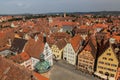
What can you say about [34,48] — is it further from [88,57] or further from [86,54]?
[88,57]

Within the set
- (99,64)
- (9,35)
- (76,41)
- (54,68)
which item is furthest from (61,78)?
(9,35)

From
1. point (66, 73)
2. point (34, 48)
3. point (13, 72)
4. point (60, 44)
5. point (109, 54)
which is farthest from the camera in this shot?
point (60, 44)

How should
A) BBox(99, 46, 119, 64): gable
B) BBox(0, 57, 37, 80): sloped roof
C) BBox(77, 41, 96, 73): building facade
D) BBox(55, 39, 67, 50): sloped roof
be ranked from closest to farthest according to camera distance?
BBox(0, 57, 37, 80): sloped roof → BBox(99, 46, 119, 64): gable → BBox(77, 41, 96, 73): building facade → BBox(55, 39, 67, 50): sloped roof

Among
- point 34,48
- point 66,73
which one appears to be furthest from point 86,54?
point 34,48

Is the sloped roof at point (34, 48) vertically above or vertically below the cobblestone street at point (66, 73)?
above

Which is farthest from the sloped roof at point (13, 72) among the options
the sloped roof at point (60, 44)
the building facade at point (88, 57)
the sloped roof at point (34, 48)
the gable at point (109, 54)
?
the sloped roof at point (60, 44)

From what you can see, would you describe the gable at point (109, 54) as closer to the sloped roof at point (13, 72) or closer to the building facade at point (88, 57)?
the building facade at point (88, 57)

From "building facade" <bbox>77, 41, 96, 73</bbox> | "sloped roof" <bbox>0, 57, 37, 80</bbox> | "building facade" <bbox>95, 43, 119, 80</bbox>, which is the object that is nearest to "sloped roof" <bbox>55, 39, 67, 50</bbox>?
"building facade" <bbox>77, 41, 96, 73</bbox>

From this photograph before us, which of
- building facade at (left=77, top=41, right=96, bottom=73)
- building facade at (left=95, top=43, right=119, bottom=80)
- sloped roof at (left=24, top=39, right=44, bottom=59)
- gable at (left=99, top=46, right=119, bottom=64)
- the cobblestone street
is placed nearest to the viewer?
gable at (left=99, top=46, right=119, bottom=64)

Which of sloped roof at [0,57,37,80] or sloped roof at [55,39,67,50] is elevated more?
sloped roof at [0,57,37,80]

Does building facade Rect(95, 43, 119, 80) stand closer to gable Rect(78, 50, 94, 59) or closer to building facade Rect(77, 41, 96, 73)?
building facade Rect(77, 41, 96, 73)

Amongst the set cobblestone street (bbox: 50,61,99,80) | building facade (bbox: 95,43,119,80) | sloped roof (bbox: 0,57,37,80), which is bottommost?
cobblestone street (bbox: 50,61,99,80)

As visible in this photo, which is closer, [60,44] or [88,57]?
[88,57]
